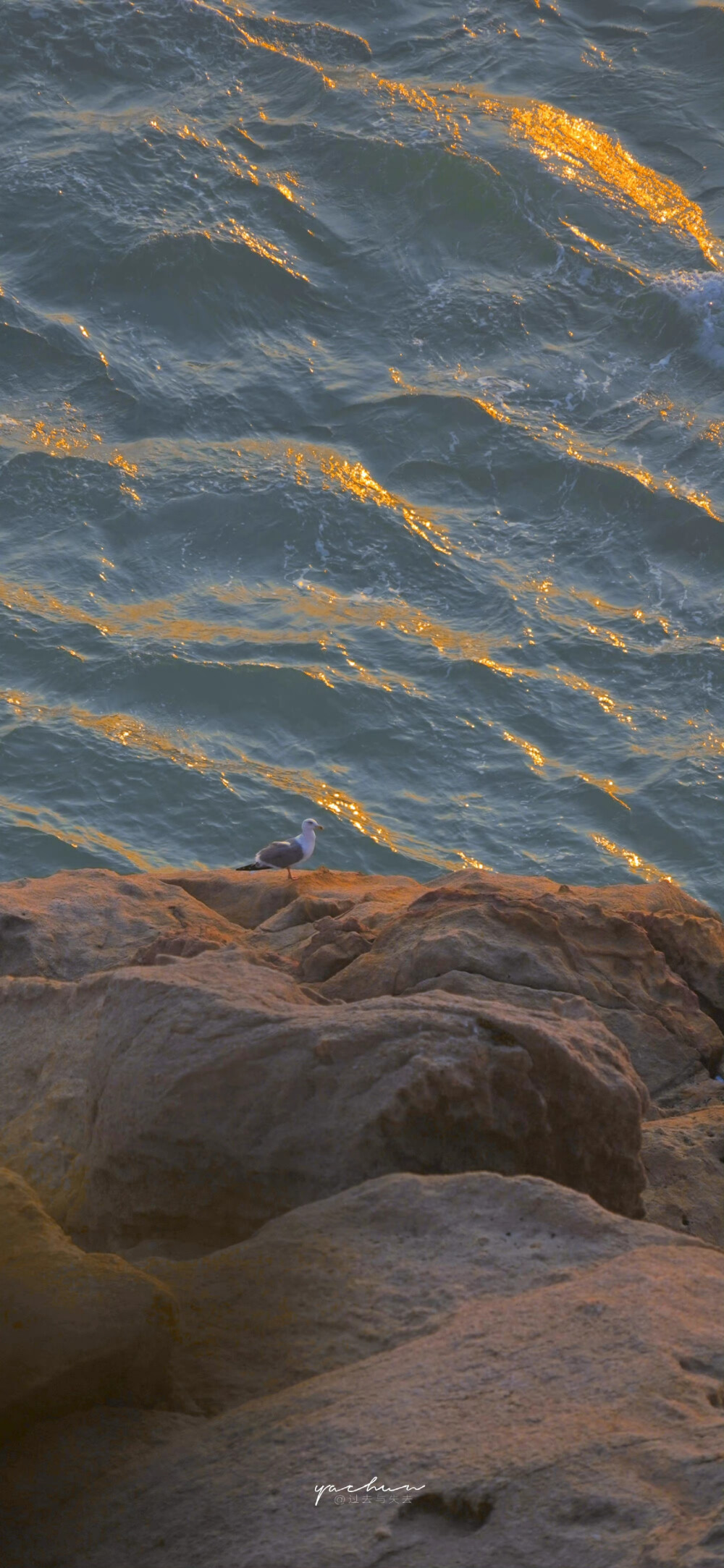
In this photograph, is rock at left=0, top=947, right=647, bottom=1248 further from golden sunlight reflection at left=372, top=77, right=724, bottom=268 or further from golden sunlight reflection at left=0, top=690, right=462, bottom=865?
golden sunlight reflection at left=372, top=77, right=724, bottom=268

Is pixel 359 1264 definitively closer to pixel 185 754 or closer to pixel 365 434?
pixel 185 754

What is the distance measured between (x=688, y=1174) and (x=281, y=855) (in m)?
5.60

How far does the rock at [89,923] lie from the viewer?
277 inches

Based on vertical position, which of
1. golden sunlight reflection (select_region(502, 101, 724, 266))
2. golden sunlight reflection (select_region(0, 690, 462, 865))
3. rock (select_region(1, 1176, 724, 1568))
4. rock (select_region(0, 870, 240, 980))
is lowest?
golden sunlight reflection (select_region(0, 690, 462, 865))

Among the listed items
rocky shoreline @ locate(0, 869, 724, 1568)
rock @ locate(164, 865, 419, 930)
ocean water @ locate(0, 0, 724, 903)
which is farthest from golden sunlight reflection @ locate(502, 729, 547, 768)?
rocky shoreline @ locate(0, 869, 724, 1568)

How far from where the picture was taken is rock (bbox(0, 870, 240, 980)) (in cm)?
705

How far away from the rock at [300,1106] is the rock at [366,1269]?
0.25 m

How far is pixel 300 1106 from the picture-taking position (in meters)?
4.77

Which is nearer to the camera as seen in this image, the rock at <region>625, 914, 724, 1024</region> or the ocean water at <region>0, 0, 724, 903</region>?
the rock at <region>625, 914, 724, 1024</region>

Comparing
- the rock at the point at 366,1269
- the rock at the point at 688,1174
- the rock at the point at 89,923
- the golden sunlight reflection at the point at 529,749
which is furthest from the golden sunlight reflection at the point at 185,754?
the rock at the point at 366,1269

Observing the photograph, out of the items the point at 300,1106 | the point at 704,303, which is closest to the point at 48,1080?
the point at 300,1106

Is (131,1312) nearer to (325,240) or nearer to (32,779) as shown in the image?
(32,779)

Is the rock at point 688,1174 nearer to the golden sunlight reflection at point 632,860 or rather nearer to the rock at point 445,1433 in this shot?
the rock at point 445,1433

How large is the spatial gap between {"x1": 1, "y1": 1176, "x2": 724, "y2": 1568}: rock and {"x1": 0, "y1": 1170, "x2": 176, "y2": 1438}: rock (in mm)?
73
